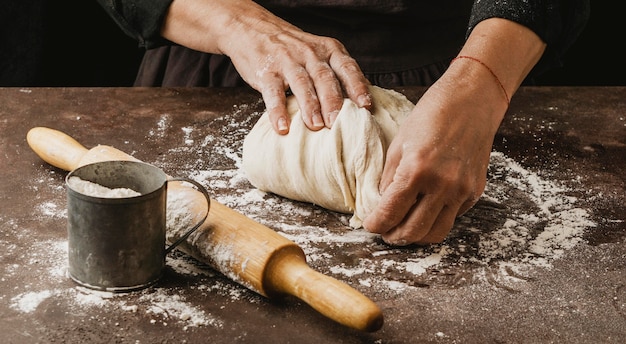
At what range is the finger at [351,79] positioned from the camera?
1619 millimetres

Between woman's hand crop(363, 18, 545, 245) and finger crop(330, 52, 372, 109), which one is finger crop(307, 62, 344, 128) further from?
woman's hand crop(363, 18, 545, 245)

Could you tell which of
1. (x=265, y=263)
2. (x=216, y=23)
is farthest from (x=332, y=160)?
(x=216, y=23)

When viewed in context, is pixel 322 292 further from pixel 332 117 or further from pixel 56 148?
pixel 56 148

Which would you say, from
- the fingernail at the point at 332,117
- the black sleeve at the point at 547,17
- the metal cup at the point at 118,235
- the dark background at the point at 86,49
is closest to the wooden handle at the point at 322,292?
the metal cup at the point at 118,235

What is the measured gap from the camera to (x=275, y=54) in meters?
1.76

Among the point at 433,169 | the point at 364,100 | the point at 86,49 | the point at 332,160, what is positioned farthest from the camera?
the point at 86,49

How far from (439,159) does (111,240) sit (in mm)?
547

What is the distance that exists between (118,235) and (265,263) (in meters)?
0.22

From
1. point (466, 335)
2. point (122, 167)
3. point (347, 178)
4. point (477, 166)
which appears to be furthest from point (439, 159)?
point (122, 167)

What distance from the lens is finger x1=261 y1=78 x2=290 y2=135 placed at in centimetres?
159

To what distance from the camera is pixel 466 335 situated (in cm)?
116

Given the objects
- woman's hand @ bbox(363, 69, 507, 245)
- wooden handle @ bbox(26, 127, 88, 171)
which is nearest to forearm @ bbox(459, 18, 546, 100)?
woman's hand @ bbox(363, 69, 507, 245)

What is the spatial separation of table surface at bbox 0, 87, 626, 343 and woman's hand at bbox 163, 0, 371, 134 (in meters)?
0.16

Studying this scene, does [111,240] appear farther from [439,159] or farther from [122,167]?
[439,159]
